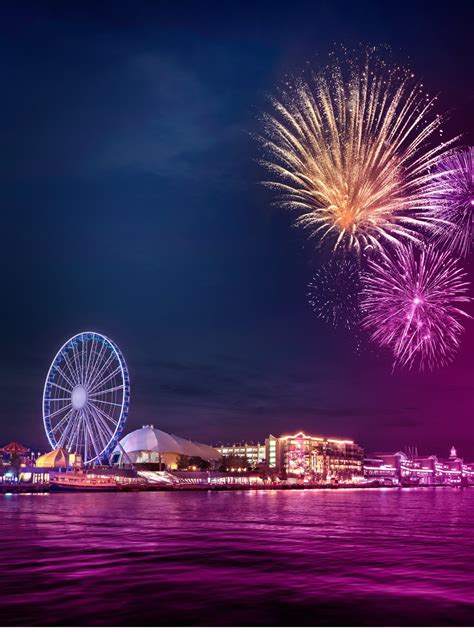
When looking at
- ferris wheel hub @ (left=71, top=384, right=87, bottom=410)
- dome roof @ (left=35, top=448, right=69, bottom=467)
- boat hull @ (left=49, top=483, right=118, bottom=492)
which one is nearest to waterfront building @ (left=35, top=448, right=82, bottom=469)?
dome roof @ (left=35, top=448, right=69, bottom=467)

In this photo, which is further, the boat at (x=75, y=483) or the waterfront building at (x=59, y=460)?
the waterfront building at (x=59, y=460)

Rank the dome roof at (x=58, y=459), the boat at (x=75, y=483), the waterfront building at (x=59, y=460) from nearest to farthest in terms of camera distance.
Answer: the boat at (x=75, y=483)
the waterfront building at (x=59, y=460)
the dome roof at (x=58, y=459)

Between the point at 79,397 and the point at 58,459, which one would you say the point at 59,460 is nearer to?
the point at 58,459

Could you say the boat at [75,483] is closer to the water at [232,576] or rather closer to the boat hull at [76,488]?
the boat hull at [76,488]

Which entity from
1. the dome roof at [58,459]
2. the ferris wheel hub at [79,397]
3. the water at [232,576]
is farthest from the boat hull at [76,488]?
the water at [232,576]

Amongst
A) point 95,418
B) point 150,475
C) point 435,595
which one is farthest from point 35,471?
point 435,595

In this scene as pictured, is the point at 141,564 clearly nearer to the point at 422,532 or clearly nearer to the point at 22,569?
the point at 22,569
